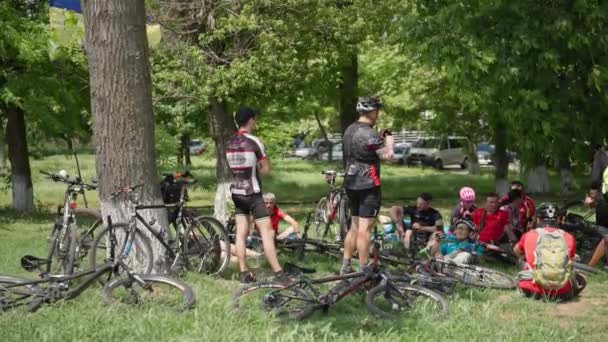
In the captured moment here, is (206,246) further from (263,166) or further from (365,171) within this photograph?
(365,171)

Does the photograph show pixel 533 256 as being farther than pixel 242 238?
No

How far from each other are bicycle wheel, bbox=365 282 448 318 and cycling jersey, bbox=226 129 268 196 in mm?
1777

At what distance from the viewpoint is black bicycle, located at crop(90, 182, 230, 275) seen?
8422mm

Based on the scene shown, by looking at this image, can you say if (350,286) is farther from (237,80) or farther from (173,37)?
(173,37)

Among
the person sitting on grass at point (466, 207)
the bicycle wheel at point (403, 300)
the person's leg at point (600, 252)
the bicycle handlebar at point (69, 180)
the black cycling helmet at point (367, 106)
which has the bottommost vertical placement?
the person's leg at point (600, 252)

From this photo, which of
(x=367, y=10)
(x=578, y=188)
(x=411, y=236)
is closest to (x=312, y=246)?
(x=411, y=236)

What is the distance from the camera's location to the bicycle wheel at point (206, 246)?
926 centimetres

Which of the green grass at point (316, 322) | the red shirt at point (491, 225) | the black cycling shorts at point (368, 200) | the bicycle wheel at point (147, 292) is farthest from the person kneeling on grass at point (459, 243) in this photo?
the bicycle wheel at point (147, 292)

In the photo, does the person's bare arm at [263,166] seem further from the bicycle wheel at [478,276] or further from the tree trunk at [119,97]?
the bicycle wheel at [478,276]

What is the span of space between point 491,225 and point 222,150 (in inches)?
251

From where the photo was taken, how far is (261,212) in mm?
8406

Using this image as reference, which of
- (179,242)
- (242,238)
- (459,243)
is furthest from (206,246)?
(459,243)

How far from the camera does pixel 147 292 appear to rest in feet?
23.4

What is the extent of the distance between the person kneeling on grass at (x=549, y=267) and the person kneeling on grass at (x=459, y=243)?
1.61 m
